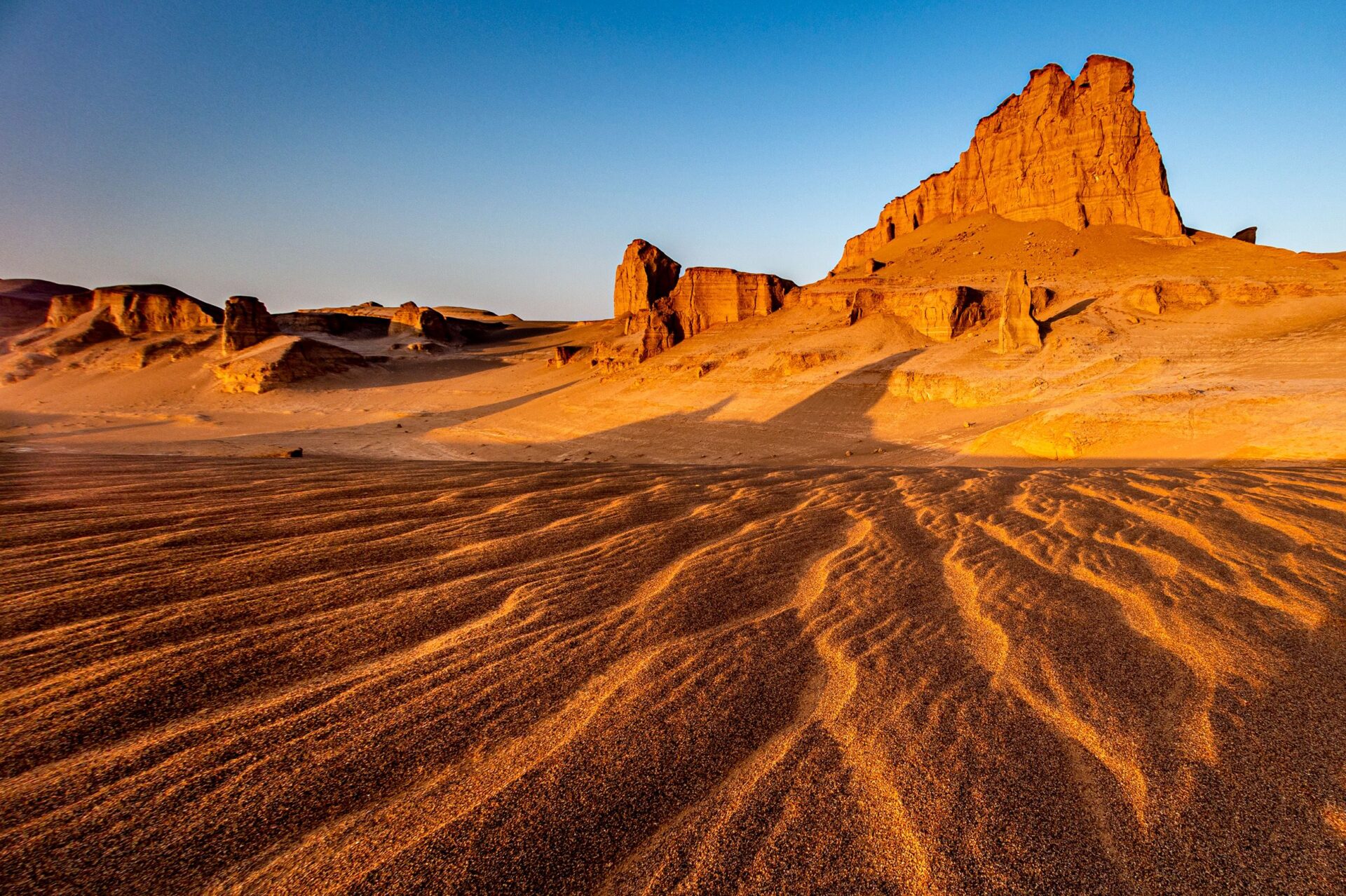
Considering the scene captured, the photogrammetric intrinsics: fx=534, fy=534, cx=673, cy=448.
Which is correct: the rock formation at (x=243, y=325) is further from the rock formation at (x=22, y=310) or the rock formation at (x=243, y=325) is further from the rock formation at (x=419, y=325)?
the rock formation at (x=22, y=310)

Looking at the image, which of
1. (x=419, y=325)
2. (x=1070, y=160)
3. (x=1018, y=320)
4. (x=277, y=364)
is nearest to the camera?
(x=1018, y=320)

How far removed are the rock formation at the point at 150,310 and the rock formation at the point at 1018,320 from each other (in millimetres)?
55517

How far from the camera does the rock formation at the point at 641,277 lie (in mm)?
58469

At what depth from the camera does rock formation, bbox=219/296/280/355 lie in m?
39.3

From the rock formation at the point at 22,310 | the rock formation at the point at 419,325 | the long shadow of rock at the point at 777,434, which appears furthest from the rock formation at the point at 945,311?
the rock formation at the point at 22,310

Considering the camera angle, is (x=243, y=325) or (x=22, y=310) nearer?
(x=243, y=325)

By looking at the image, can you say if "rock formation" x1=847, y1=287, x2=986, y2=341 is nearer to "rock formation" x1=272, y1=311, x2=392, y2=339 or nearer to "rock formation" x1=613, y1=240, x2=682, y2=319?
"rock formation" x1=613, y1=240, x2=682, y2=319

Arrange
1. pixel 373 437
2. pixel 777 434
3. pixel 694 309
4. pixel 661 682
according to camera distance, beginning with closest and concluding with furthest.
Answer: pixel 661 682
pixel 777 434
pixel 373 437
pixel 694 309

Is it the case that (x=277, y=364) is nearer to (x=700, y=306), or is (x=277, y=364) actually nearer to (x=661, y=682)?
(x=700, y=306)

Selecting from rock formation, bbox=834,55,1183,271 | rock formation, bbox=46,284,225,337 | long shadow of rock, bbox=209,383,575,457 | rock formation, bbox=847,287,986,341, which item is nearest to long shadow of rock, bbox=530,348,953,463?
rock formation, bbox=847,287,986,341

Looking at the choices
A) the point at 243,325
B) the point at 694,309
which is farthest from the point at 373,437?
the point at 243,325

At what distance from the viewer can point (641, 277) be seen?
192ft

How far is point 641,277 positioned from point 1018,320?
42.0m

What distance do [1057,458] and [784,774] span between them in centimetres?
1229
